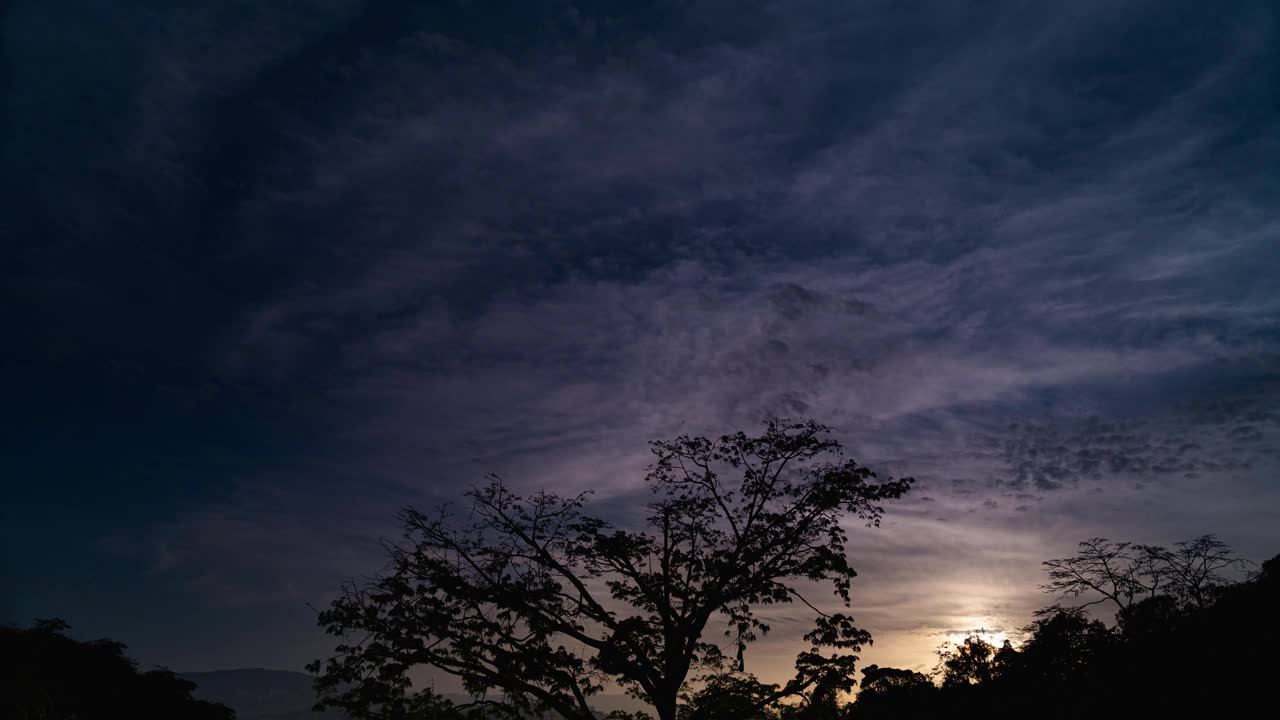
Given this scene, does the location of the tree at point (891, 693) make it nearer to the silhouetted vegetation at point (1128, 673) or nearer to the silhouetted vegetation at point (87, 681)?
the silhouetted vegetation at point (1128, 673)

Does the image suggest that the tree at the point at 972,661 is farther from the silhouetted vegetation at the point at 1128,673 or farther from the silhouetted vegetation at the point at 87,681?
the silhouetted vegetation at the point at 87,681

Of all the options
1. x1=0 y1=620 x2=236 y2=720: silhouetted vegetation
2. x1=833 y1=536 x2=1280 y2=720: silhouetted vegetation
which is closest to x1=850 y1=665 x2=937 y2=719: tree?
x1=833 y1=536 x2=1280 y2=720: silhouetted vegetation

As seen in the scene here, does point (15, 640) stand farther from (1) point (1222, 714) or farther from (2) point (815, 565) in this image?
(1) point (1222, 714)

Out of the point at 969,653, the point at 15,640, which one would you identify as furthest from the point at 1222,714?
the point at 15,640

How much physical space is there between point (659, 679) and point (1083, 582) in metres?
34.0

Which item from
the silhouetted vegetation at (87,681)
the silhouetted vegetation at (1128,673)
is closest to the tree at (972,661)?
the silhouetted vegetation at (1128,673)

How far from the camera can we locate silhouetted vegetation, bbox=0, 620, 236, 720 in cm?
2261

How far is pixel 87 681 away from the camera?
25359 mm

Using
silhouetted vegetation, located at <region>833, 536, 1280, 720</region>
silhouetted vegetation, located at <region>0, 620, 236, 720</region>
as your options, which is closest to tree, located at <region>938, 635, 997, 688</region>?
silhouetted vegetation, located at <region>833, 536, 1280, 720</region>

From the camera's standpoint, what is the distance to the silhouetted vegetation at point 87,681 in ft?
74.2

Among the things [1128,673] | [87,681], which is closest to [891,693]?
[1128,673]

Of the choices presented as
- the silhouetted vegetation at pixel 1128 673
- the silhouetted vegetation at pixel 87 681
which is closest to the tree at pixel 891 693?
the silhouetted vegetation at pixel 1128 673

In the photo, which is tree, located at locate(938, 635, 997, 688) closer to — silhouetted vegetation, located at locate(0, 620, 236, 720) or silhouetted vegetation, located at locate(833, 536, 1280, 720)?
silhouetted vegetation, located at locate(833, 536, 1280, 720)

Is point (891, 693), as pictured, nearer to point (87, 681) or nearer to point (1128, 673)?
point (1128, 673)
